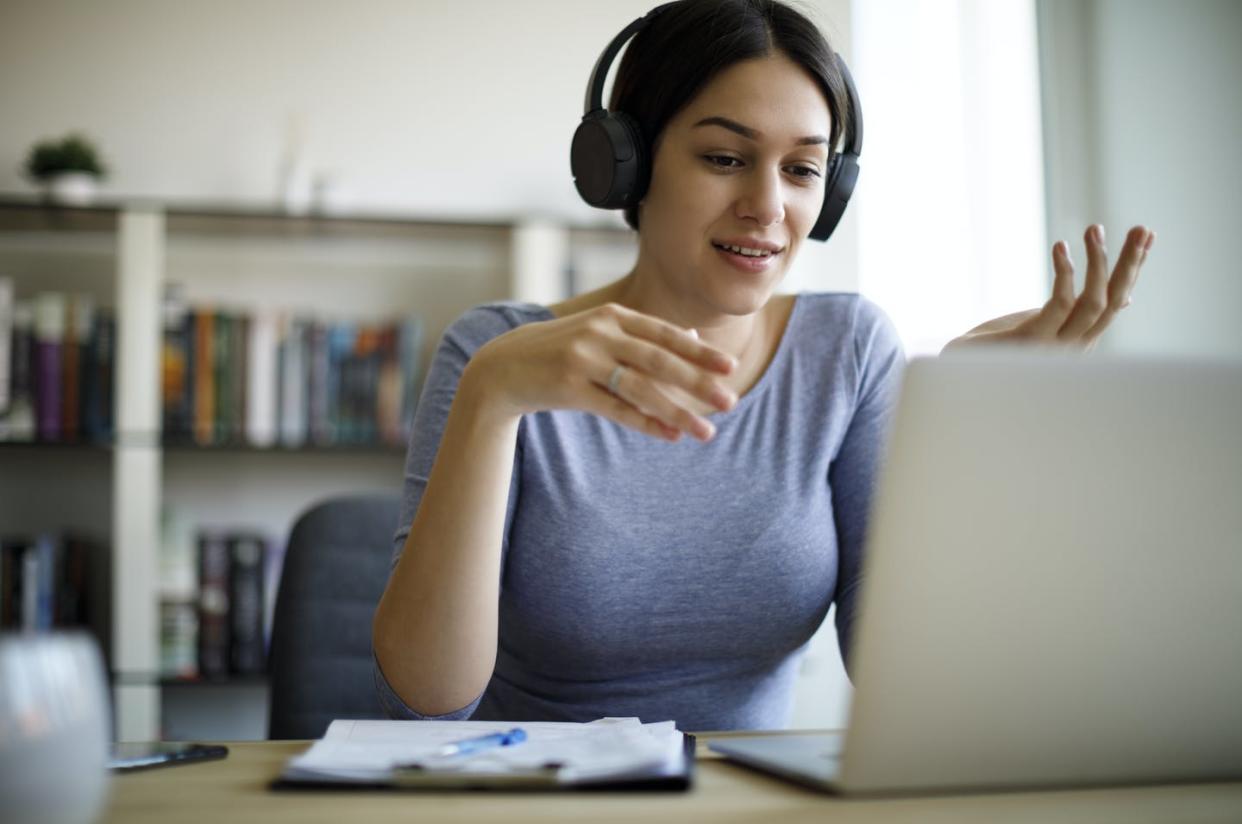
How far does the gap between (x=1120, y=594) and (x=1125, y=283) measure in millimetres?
507

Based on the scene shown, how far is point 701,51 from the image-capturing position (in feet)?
3.90

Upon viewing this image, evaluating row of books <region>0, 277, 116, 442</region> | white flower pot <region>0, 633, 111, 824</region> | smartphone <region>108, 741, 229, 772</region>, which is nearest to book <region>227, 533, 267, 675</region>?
row of books <region>0, 277, 116, 442</region>

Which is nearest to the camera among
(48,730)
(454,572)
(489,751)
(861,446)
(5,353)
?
(48,730)

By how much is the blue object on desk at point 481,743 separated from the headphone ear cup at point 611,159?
636 millimetres

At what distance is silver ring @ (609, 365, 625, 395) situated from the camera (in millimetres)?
714

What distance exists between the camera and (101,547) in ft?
9.04

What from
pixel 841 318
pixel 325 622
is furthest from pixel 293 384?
pixel 841 318

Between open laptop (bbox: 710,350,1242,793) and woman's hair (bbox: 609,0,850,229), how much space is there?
0.72 m

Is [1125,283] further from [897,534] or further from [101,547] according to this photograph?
[101,547]

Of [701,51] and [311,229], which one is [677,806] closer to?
[701,51]

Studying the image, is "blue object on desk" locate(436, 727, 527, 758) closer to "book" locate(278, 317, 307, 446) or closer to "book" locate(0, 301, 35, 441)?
"book" locate(278, 317, 307, 446)

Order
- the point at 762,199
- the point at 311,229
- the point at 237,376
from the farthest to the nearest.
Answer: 1. the point at 311,229
2. the point at 237,376
3. the point at 762,199

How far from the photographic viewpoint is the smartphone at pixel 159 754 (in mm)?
713

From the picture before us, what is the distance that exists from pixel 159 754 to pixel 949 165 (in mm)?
2031
